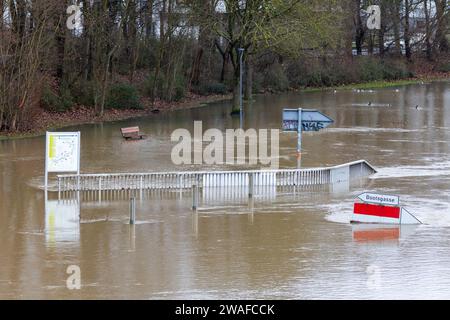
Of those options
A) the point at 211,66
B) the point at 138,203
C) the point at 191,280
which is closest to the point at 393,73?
the point at 211,66

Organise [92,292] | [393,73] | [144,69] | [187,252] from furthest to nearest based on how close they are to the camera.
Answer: [393,73]
[144,69]
[187,252]
[92,292]

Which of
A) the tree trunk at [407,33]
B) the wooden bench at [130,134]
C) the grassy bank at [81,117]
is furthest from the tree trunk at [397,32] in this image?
the wooden bench at [130,134]

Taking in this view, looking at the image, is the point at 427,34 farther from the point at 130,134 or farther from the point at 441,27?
the point at 130,134

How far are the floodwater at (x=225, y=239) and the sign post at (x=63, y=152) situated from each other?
0.88 meters

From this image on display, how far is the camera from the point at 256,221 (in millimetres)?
19391

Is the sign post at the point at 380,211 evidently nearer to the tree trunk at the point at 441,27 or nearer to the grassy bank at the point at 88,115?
the grassy bank at the point at 88,115

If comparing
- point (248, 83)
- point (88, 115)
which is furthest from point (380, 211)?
point (248, 83)

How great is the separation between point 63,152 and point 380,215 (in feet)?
28.9

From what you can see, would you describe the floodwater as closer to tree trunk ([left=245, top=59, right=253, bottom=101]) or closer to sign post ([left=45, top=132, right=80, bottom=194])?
sign post ([left=45, top=132, right=80, bottom=194])

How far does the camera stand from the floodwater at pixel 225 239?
46.1 feet

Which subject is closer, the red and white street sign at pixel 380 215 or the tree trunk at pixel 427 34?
the red and white street sign at pixel 380 215

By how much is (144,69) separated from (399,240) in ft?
141
